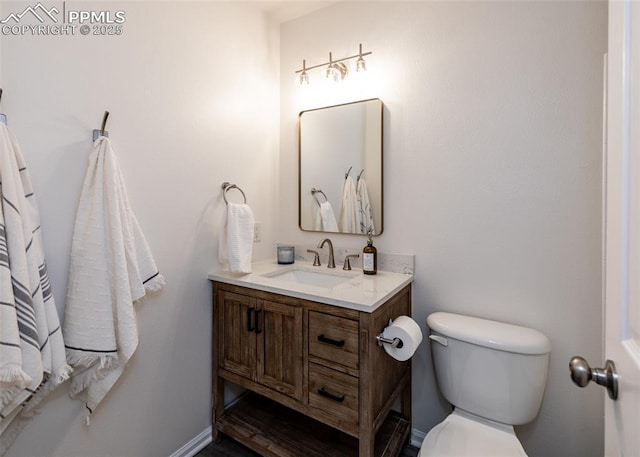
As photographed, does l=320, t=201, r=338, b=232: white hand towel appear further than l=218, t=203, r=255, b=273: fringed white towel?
Yes

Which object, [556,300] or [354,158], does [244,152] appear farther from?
[556,300]

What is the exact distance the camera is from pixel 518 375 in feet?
3.74

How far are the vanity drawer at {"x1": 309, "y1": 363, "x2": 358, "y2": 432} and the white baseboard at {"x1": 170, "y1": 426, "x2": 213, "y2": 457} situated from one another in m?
0.71

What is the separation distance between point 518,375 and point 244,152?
167cm

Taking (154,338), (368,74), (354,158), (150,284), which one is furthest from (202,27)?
(154,338)

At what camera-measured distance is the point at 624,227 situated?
555 mm

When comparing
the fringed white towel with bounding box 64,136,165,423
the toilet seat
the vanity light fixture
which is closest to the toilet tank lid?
the toilet seat

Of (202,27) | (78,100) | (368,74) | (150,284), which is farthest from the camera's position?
(368,74)

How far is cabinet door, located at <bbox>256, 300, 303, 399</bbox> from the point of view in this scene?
1263 mm

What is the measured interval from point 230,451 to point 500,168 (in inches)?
74.3

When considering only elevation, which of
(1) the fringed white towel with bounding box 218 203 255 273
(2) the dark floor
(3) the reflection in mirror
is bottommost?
(2) the dark floor

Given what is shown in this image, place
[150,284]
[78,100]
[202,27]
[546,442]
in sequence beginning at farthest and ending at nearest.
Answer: [202,27] → [546,442] → [150,284] → [78,100]

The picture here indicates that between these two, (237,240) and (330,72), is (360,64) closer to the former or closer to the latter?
(330,72)

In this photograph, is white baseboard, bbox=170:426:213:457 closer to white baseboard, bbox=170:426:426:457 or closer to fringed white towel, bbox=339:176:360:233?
white baseboard, bbox=170:426:426:457
